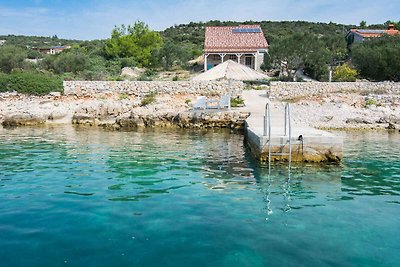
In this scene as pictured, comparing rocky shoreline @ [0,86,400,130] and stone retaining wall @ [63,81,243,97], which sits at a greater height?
stone retaining wall @ [63,81,243,97]

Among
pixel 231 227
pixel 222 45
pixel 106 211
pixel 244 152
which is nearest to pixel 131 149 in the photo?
pixel 244 152

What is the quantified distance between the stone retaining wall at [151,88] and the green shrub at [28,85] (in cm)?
136

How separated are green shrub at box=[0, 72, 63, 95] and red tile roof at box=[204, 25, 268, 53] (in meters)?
22.2

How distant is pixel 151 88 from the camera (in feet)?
85.0

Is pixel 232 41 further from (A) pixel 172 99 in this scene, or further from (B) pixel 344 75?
(A) pixel 172 99

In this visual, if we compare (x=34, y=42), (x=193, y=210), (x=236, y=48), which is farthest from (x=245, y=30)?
(x=34, y=42)

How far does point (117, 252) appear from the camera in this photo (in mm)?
5754

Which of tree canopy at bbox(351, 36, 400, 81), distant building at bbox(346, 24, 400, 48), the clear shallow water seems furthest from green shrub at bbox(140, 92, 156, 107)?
distant building at bbox(346, 24, 400, 48)

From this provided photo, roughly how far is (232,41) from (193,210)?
41.0 m

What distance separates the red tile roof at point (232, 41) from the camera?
45.1m

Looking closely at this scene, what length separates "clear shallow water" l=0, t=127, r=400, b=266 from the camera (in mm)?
5727

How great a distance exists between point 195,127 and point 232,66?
14.1ft

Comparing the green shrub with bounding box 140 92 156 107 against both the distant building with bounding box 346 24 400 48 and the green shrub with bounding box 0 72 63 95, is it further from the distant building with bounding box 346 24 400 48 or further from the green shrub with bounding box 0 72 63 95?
the distant building with bounding box 346 24 400 48

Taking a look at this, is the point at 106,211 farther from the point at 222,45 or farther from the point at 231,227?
the point at 222,45
